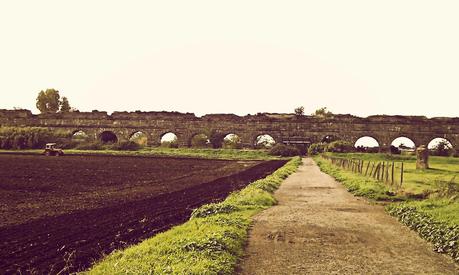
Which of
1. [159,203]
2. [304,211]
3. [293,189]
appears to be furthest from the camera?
[293,189]

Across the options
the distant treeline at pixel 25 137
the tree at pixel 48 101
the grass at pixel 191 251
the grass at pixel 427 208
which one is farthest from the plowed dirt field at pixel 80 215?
the tree at pixel 48 101

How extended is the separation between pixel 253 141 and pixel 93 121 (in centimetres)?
2049

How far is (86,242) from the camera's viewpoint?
7543 millimetres

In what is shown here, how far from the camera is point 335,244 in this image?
776 cm

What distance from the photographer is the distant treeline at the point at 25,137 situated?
166 ft

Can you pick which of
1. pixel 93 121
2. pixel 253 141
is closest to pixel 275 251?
pixel 253 141

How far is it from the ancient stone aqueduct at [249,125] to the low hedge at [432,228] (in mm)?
44174

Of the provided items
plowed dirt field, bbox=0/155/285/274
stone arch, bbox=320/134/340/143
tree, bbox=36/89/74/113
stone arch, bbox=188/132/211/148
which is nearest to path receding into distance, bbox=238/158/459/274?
plowed dirt field, bbox=0/155/285/274

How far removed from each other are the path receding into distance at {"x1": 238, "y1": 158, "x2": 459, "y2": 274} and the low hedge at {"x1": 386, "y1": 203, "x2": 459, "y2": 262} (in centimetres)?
17

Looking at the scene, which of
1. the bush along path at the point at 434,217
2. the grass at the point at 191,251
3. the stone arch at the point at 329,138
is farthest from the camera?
the stone arch at the point at 329,138

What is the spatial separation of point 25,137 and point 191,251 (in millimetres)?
50563

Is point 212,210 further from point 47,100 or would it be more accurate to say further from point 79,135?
point 47,100

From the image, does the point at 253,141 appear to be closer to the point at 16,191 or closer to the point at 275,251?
the point at 16,191

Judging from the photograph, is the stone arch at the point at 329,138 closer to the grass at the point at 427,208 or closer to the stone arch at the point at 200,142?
the stone arch at the point at 200,142
